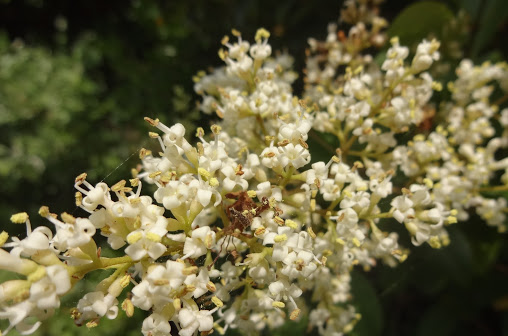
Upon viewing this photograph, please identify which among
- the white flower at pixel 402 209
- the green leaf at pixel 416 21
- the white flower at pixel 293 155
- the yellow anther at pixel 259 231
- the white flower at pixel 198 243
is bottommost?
the white flower at pixel 198 243

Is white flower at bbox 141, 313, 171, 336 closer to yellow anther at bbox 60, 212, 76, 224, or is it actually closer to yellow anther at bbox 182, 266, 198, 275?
yellow anther at bbox 182, 266, 198, 275

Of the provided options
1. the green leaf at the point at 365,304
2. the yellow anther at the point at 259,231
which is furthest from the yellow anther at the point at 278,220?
the green leaf at the point at 365,304

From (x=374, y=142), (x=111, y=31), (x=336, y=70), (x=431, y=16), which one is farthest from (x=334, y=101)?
(x=111, y=31)

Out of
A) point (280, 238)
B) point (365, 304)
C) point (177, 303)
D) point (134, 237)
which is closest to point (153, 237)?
point (134, 237)

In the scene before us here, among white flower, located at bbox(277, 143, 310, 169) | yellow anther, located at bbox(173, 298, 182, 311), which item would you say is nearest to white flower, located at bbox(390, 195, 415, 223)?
white flower, located at bbox(277, 143, 310, 169)

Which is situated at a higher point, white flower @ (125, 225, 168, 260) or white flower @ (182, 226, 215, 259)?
white flower @ (182, 226, 215, 259)

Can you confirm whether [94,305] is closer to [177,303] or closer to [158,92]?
[177,303]

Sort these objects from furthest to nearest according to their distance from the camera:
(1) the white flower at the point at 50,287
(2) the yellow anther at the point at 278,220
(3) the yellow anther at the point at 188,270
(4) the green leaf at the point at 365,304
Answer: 1. (4) the green leaf at the point at 365,304
2. (2) the yellow anther at the point at 278,220
3. (3) the yellow anther at the point at 188,270
4. (1) the white flower at the point at 50,287

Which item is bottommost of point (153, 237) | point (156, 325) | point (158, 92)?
point (156, 325)

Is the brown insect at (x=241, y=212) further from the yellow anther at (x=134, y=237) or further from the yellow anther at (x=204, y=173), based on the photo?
the yellow anther at (x=134, y=237)
